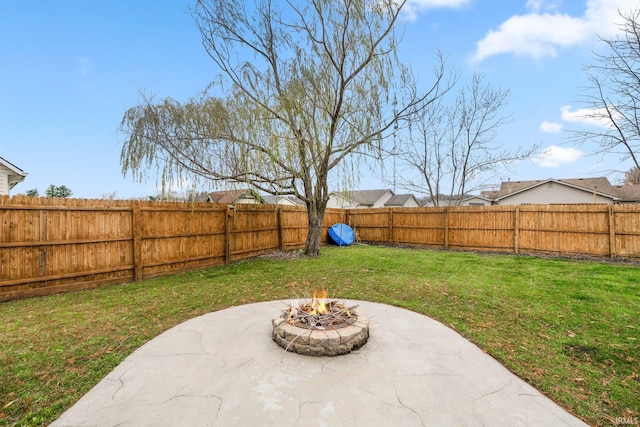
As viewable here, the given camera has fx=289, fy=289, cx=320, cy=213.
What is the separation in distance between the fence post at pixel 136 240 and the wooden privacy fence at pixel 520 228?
28.7ft

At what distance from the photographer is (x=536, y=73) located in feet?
24.4

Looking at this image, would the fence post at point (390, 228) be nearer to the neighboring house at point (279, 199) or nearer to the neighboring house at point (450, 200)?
the neighboring house at point (450, 200)

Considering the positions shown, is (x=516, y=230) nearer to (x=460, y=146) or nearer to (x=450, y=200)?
(x=450, y=200)

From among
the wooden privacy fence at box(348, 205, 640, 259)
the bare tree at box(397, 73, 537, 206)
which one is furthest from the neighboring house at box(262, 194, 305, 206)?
the bare tree at box(397, 73, 537, 206)

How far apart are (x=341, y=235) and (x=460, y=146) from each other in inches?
327

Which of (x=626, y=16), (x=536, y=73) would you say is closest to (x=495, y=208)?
(x=536, y=73)

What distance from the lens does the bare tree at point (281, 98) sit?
5.88 meters

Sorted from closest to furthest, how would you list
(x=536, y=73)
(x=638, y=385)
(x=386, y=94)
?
(x=638, y=385) → (x=386, y=94) → (x=536, y=73)

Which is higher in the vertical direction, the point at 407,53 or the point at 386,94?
the point at 407,53

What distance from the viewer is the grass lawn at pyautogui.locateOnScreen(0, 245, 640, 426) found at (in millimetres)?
2158

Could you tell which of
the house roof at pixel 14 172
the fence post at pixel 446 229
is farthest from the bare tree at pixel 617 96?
the house roof at pixel 14 172

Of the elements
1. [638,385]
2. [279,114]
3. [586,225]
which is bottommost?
[638,385]

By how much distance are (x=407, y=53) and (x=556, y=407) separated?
6279 millimetres

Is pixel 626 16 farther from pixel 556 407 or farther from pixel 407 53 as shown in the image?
pixel 556 407
